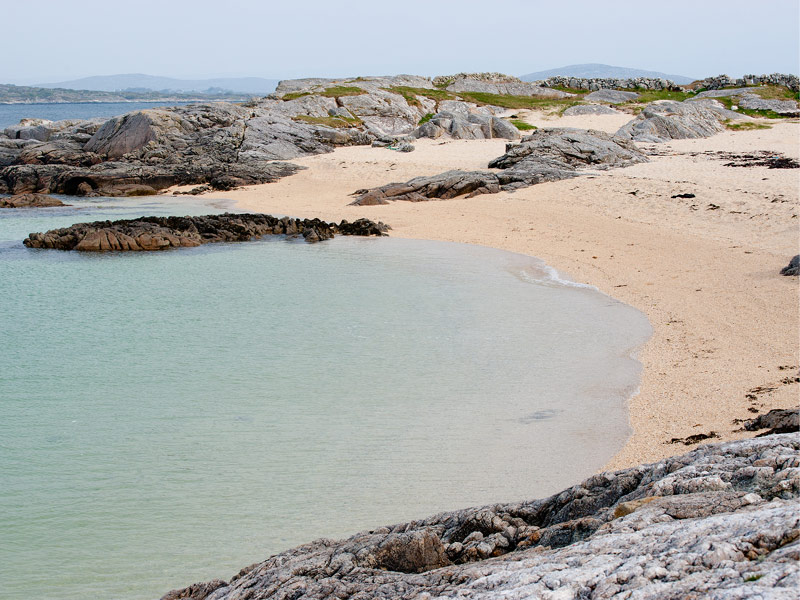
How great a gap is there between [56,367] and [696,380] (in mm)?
8826

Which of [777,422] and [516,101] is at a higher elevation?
[516,101]

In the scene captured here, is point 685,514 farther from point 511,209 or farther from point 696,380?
point 511,209

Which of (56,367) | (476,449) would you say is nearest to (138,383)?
(56,367)

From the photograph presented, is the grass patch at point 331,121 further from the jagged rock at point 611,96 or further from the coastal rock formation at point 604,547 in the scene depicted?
the coastal rock formation at point 604,547

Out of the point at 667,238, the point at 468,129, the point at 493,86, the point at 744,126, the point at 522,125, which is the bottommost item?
the point at 667,238

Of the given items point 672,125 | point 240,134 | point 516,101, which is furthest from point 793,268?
point 516,101

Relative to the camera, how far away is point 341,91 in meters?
48.8

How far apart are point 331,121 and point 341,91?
7668 mm

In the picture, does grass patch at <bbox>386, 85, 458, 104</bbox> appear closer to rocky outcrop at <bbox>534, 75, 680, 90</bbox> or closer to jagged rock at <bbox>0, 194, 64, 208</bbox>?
rocky outcrop at <bbox>534, 75, 680, 90</bbox>

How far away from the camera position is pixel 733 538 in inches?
107

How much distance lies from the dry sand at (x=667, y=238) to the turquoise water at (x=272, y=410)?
2.49ft

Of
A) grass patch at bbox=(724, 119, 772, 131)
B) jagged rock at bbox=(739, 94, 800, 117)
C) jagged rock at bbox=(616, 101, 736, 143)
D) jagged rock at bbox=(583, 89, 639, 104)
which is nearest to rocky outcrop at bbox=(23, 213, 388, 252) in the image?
jagged rock at bbox=(616, 101, 736, 143)

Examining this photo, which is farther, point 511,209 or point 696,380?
point 511,209

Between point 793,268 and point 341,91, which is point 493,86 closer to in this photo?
point 341,91
